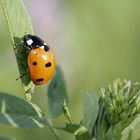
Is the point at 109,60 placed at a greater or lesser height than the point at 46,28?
lesser

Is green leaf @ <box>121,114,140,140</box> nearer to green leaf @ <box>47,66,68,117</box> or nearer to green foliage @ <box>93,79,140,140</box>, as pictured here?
green foliage @ <box>93,79,140,140</box>

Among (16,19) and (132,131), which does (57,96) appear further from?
(132,131)

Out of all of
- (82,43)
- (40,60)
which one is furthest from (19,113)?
(82,43)

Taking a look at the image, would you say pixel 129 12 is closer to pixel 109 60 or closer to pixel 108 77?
A: pixel 109 60

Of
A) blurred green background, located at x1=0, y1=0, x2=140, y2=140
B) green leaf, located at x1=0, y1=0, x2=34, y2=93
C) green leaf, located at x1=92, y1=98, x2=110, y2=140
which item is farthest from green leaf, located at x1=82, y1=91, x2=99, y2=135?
blurred green background, located at x1=0, y1=0, x2=140, y2=140

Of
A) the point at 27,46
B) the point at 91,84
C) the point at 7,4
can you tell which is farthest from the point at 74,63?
the point at 7,4

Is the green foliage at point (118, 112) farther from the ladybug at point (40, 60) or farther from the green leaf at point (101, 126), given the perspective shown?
the ladybug at point (40, 60)
